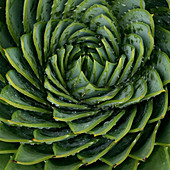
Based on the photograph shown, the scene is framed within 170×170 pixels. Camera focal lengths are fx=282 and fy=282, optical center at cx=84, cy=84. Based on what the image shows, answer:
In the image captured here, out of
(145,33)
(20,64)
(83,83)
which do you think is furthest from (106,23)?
(20,64)

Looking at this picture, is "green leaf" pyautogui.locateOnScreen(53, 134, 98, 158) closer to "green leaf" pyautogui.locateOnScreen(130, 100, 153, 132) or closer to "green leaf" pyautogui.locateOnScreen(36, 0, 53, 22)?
"green leaf" pyautogui.locateOnScreen(130, 100, 153, 132)

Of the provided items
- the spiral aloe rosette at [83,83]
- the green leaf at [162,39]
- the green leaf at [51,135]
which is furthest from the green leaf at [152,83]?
the green leaf at [51,135]

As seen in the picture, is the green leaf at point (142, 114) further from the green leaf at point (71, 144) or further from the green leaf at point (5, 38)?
the green leaf at point (5, 38)

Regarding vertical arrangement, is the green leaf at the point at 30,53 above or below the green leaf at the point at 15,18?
below

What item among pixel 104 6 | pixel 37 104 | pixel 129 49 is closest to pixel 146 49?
pixel 129 49

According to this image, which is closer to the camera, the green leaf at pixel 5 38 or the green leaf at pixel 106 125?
the green leaf at pixel 106 125

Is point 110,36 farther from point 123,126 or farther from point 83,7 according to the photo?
point 123,126

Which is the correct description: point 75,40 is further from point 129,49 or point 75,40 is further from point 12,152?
point 12,152
